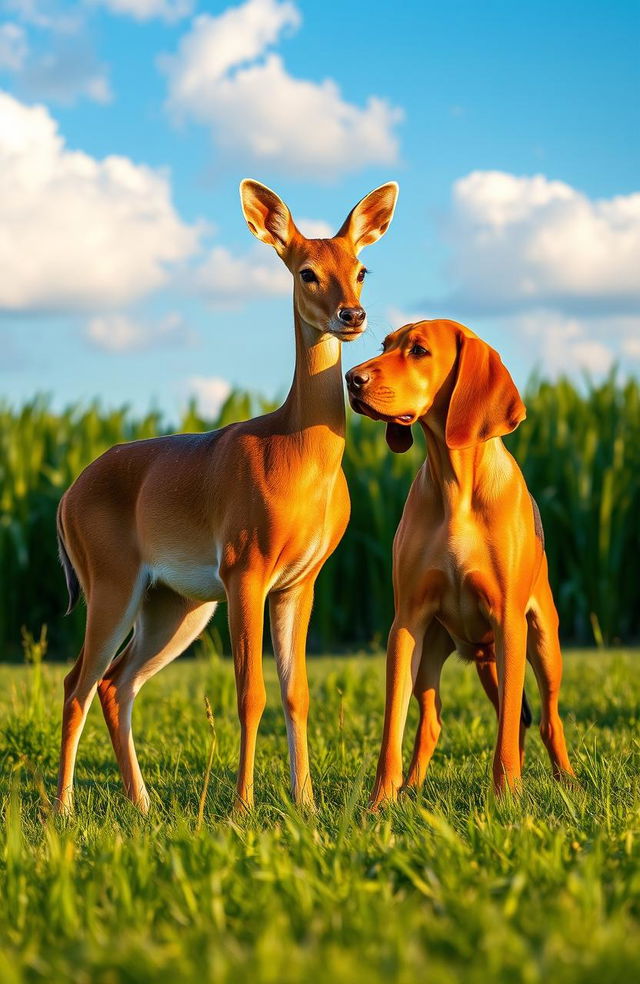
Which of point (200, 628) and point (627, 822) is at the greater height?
point (200, 628)

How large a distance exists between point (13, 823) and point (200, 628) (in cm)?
251

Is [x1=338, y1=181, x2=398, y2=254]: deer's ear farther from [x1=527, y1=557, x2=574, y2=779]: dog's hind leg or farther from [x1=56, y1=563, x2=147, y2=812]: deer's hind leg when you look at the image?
[x1=56, y1=563, x2=147, y2=812]: deer's hind leg

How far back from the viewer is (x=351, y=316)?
14.6 feet

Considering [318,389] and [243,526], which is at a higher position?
[318,389]

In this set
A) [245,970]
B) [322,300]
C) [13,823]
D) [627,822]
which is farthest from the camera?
[322,300]

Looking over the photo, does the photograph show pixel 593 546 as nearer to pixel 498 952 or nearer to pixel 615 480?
pixel 615 480

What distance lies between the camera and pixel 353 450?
12.3 metres

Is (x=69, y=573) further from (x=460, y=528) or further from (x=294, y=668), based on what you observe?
(x=460, y=528)

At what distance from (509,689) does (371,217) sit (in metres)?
2.20

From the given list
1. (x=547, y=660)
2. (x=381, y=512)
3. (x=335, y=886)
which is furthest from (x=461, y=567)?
(x=381, y=512)

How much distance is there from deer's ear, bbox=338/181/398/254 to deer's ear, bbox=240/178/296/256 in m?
0.25

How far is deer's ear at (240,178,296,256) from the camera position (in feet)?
16.3

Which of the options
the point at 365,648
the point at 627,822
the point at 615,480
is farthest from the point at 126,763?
the point at 615,480

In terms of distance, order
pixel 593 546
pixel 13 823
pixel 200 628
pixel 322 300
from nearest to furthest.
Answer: pixel 13 823, pixel 322 300, pixel 200 628, pixel 593 546
